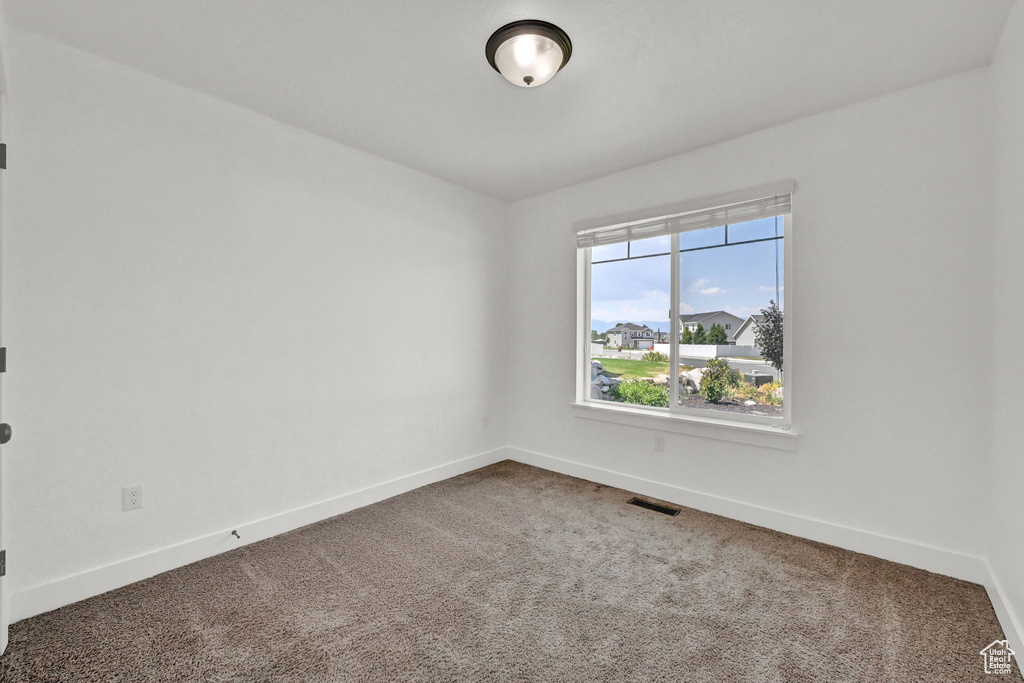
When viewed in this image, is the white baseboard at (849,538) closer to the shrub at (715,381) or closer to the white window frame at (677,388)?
the white window frame at (677,388)

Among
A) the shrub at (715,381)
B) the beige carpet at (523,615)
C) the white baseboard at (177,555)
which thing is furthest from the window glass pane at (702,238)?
the white baseboard at (177,555)

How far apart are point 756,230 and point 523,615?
2702 mm

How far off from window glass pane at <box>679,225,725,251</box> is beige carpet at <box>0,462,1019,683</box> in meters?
1.91

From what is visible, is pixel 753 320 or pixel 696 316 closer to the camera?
pixel 753 320

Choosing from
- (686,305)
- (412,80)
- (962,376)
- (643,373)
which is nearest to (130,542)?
(412,80)

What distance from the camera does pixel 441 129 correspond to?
9.46 ft

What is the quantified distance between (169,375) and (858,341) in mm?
3744

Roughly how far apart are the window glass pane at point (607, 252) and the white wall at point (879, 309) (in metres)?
0.66

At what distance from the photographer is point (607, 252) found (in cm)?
390

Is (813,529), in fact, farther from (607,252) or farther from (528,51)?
(528,51)

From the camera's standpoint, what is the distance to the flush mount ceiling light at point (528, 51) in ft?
6.27

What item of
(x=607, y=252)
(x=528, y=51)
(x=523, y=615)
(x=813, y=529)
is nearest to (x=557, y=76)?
(x=528, y=51)

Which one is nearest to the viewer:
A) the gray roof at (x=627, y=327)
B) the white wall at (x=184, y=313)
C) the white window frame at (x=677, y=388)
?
the white wall at (x=184, y=313)

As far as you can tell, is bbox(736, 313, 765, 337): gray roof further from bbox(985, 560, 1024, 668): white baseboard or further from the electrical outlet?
the electrical outlet
